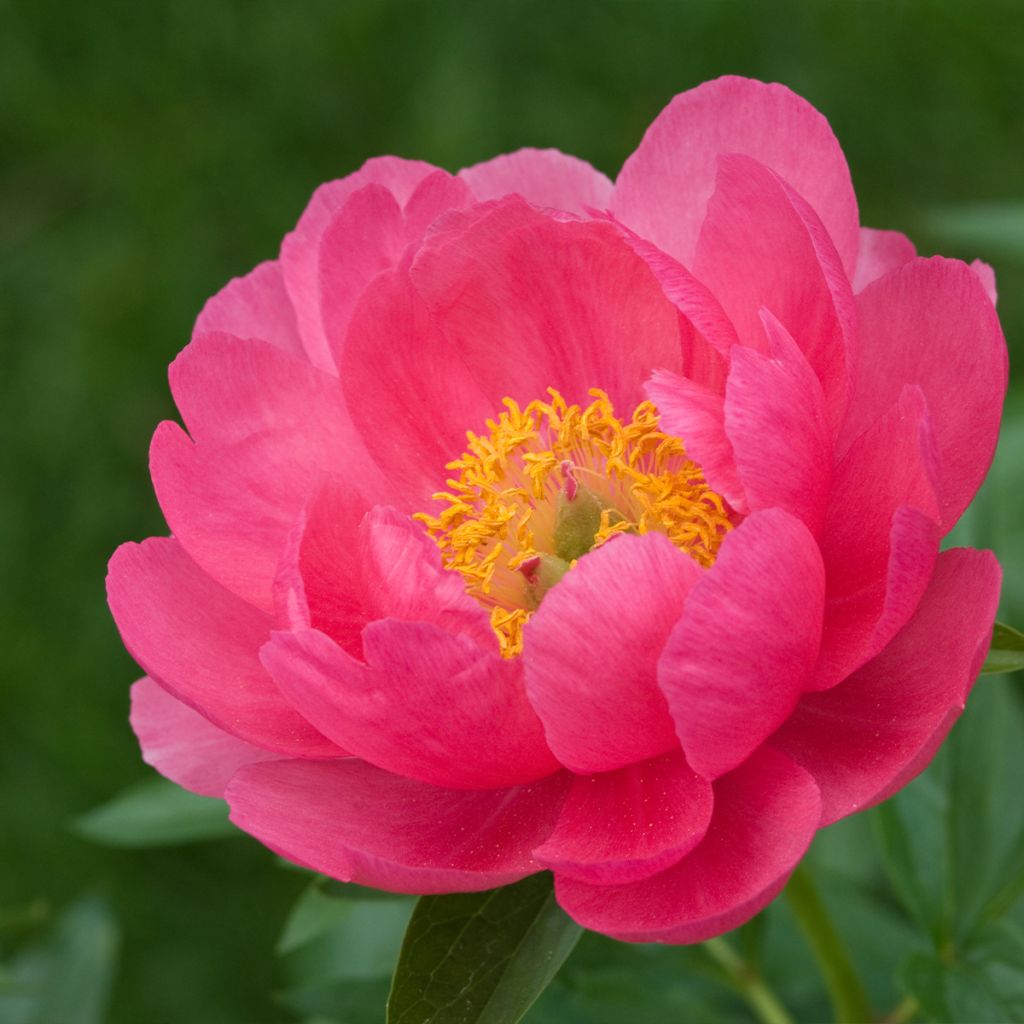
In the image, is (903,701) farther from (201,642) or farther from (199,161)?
(199,161)

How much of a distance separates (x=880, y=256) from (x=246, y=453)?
518 mm

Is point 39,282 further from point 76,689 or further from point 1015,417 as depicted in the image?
point 1015,417

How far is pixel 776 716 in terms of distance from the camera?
1018mm

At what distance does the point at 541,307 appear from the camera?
4.30ft

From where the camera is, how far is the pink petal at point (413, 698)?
99cm

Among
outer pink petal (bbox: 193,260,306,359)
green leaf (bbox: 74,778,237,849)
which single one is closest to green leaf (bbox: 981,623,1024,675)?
outer pink petal (bbox: 193,260,306,359)

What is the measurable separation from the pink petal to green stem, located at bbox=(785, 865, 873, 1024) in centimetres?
33

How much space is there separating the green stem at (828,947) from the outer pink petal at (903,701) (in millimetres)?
178

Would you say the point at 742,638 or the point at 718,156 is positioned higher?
the point at 718,156

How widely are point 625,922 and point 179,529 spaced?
1.44ft

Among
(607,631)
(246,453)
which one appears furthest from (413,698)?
(246,453)

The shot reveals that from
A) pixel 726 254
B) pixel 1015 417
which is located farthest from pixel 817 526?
pixel 1015 417

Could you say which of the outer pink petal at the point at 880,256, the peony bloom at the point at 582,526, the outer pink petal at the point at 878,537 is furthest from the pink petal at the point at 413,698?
the outer pink petal at the point at 880,256

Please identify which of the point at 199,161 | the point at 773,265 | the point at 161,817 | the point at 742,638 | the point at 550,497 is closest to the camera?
the point at 742,638
